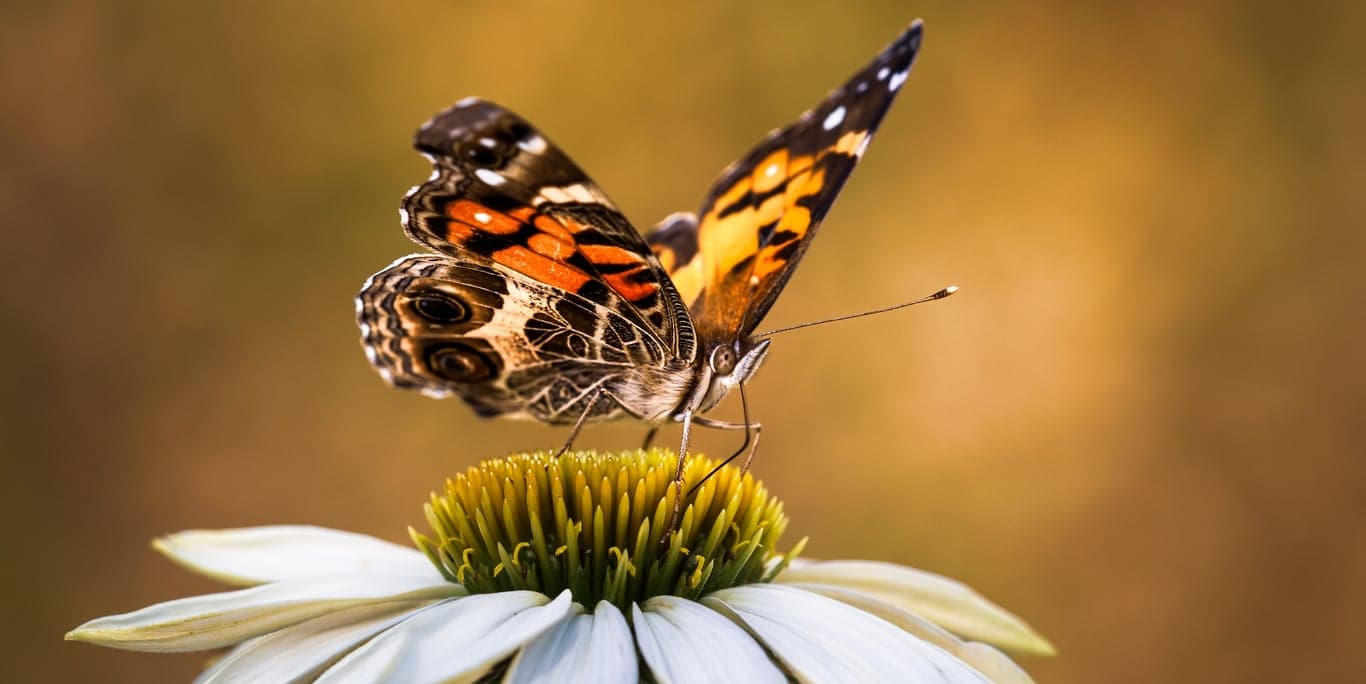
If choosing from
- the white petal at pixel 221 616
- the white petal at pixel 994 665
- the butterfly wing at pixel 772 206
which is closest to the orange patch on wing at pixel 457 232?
the butterfly wing at pixel 772 206

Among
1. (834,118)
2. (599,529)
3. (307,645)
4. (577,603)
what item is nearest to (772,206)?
(834,118)

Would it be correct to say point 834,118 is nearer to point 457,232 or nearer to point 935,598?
point 457,232

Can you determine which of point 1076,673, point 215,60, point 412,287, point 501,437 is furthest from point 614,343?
point 215,60

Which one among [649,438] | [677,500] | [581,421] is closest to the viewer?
[677,500]

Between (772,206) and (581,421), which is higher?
(772,206)

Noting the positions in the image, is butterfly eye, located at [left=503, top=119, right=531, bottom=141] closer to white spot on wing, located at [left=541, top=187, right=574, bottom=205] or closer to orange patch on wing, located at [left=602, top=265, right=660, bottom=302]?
white spot on wing, located at [left=541, top=187, right=574, bottom=205]

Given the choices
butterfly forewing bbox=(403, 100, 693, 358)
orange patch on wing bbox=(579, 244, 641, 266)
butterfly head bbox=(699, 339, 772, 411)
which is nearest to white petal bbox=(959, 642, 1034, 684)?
butterfly head bbox=(699, 339, 772, 411)
